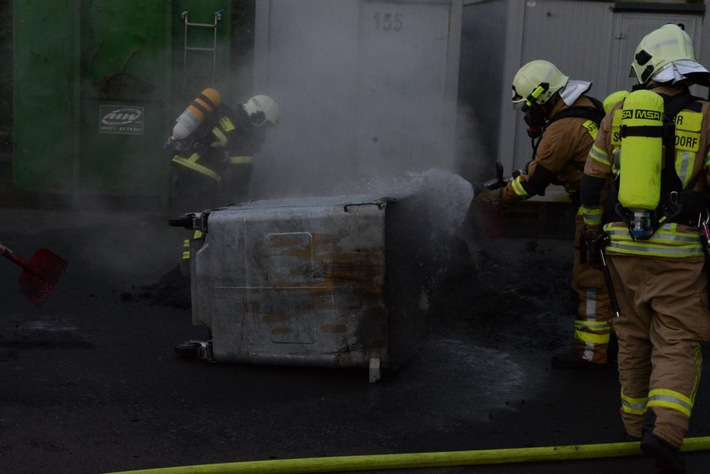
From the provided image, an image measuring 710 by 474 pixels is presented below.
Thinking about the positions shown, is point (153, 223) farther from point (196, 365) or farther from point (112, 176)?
point (196, 365)

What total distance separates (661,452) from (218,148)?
15.4 ft

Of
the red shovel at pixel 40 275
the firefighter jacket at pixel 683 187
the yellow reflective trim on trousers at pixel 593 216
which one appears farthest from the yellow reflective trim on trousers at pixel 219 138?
the firefighter jacket at pixel 683 187

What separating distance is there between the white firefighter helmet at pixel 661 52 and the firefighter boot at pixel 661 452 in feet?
5.02

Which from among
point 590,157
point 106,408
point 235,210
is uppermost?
point 590,157

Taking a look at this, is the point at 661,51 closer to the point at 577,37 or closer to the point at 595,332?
the point at 595,332

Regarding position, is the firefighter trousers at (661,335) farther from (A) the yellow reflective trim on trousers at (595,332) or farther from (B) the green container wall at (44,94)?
(B) the green container wall at (44,94)

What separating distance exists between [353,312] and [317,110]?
15.9 feet

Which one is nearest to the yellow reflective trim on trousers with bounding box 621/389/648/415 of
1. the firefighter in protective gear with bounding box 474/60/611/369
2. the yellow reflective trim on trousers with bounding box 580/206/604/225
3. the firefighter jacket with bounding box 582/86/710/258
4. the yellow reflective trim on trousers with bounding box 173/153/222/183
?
the firefighter jacket with bounding box 582/86/710/258

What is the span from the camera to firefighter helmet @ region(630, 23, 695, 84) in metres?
4.20

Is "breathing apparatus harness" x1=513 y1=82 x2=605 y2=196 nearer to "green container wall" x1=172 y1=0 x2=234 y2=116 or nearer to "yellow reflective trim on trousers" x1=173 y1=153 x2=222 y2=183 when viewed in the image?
"yellow reflective trim on trousers" x1=173 y1=153 x2=222 y2=183

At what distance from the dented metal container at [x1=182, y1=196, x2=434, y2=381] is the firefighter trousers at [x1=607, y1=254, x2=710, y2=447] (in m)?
1.19

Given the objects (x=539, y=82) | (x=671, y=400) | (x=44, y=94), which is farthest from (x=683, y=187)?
(x=44, y=94)

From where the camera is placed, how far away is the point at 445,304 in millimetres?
6648

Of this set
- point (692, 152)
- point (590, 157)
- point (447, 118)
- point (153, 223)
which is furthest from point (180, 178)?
point (692, 152)
